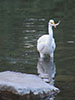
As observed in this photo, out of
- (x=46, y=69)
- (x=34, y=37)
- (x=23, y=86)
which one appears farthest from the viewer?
(x=34, y=37)

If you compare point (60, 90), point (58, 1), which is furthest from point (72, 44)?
Answer: point (58, 1)

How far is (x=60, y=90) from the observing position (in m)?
11.0

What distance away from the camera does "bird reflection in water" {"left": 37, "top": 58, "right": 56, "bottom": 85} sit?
1262 centimetres

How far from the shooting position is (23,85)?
1019 cm

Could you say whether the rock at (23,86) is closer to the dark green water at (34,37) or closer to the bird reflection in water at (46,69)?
the dark green water at (34,37)

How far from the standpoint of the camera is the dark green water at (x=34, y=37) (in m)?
13.1

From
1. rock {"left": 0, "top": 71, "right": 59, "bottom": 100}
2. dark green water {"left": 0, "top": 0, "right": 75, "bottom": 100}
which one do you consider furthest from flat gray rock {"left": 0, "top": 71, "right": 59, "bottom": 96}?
dark green water {"left": 0, "top": 0, "right": 75, "bottom": 100}

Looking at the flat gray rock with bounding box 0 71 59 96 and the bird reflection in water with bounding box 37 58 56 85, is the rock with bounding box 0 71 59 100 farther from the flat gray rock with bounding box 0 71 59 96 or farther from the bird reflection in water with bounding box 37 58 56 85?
the bird reflection in water with bounding box 37 58 56 85

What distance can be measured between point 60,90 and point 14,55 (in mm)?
4515

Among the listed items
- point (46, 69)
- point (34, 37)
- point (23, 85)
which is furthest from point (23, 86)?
point (34, 37)

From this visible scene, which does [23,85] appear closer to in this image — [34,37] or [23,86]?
[23,86]

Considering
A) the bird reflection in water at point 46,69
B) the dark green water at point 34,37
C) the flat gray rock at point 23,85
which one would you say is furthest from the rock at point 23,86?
the bird reflection in water at point 46,69

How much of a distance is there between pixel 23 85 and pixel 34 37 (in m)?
7.94

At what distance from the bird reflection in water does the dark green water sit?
5.7 inches
